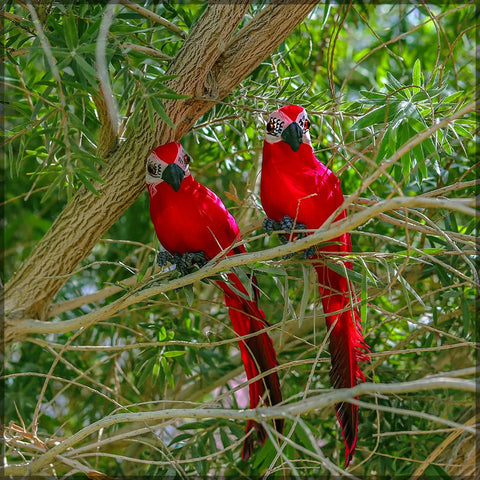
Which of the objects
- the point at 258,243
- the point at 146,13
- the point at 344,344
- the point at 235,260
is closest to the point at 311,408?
the point at 235,260

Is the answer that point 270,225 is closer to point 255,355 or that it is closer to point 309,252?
point 309,252

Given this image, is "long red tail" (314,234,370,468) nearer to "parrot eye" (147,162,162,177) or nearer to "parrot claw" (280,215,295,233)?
"parrot claw" (280,215,295,233)

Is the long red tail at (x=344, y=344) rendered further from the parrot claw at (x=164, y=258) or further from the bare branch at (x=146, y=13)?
the bare branch at (x=146, y=13)

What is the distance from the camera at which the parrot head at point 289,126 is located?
111cm

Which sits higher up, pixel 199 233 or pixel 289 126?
pixel 289 126

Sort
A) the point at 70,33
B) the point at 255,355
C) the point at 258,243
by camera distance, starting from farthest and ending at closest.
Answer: the point at 258,243
the point at 255,355
the point at 70,33

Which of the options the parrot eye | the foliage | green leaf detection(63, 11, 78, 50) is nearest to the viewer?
green leaf detection(63, 11, 78, 50)

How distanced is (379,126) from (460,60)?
1463mm

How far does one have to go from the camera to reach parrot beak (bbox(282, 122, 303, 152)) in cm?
110

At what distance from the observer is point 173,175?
3.63ft

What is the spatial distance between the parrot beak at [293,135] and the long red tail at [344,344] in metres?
0.18

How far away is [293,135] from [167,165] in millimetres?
223

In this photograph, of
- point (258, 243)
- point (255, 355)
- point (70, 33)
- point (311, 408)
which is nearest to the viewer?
point (311, 408)

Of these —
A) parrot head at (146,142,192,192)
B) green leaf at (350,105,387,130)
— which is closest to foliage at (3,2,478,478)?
green leaf at (350,105,387,130)
